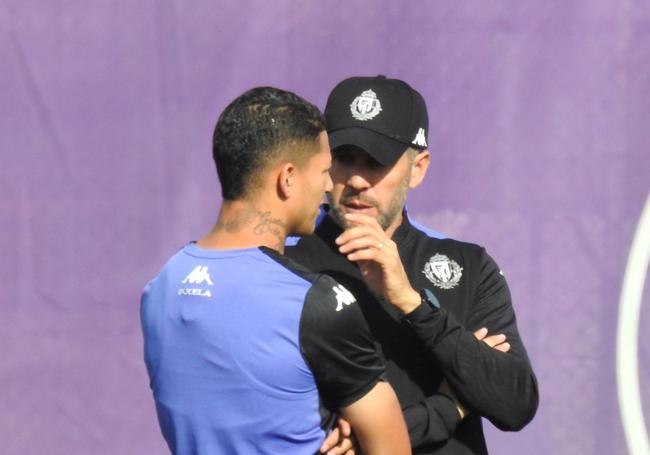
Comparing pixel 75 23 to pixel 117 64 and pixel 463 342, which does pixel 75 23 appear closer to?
pixel 117 64

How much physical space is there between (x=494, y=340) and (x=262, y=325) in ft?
2.02

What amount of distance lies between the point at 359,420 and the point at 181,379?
28cm

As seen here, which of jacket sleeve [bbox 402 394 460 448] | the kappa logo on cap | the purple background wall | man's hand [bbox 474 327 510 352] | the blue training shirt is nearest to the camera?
the blue training shirt

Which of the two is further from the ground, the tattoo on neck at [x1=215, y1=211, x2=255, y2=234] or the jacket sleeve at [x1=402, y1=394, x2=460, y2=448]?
the tattoo on neck at [x1=215, y1=211, x2=255, y2=234]

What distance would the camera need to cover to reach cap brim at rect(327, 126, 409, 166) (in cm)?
216

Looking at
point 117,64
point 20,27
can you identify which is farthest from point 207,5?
point 20,27

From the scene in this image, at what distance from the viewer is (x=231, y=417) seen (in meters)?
1.70

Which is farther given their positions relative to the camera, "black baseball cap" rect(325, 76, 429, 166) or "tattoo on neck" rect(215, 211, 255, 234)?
"black baseball cap" rect(325, 76, 429, 166)

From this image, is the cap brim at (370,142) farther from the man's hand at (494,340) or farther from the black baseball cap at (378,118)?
the man's hand at (494,340)

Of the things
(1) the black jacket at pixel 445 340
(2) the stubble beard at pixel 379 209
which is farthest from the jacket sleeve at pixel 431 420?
(2) the stubble beard at pixel 379 209

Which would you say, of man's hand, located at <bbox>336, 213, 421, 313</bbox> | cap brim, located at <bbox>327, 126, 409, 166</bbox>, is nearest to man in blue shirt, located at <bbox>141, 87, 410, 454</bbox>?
man's hand, located at <bbox>336, 213, 421, 313</bbox>

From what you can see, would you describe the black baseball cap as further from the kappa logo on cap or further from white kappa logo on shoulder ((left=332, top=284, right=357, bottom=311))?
white kappa logo on shoulder ((left=332, top=284, right=357, bottom=311))

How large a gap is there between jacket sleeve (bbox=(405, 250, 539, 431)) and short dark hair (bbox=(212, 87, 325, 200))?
42 centimetres

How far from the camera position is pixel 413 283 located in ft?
7.16
